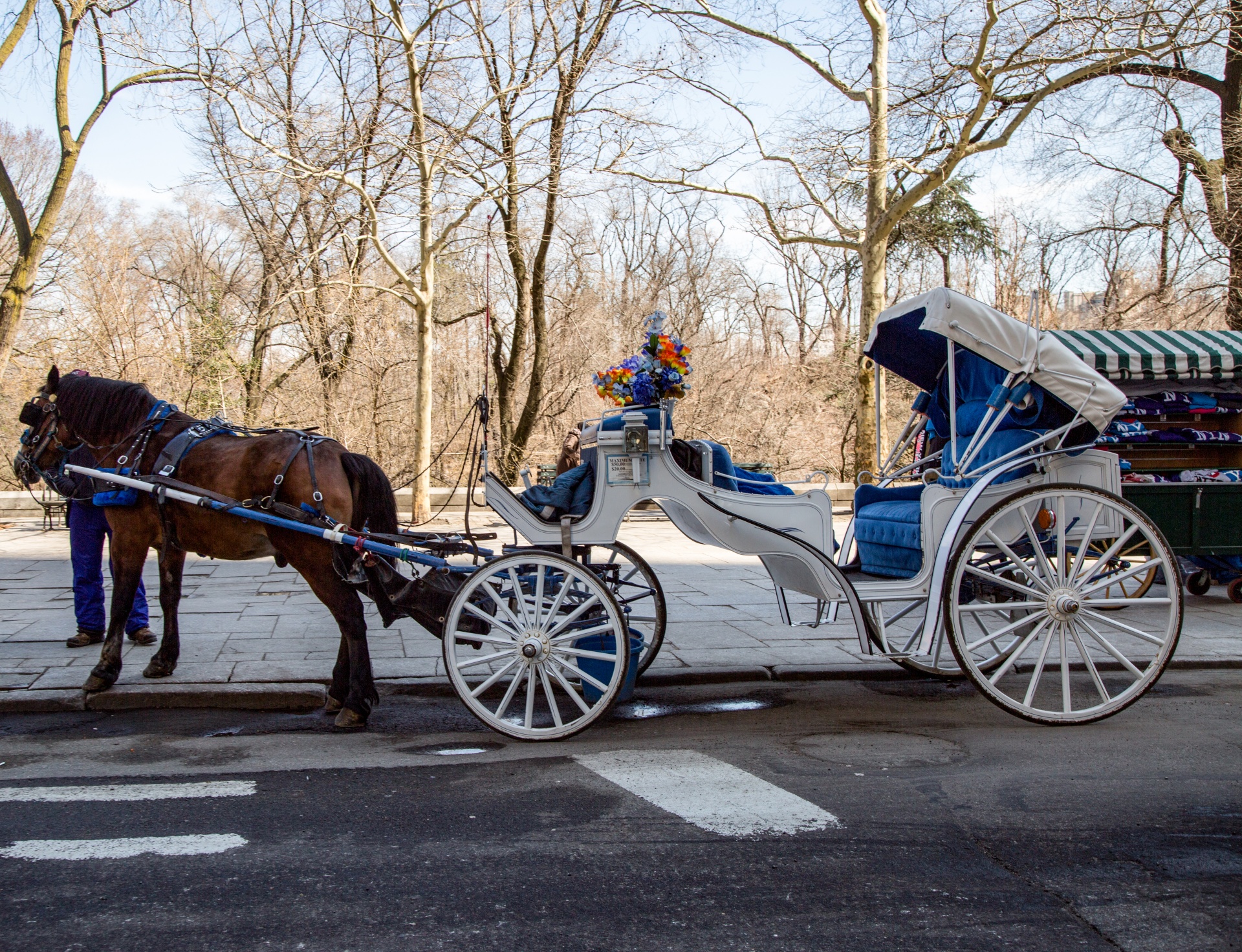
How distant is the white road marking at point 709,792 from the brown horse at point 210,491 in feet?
5.28

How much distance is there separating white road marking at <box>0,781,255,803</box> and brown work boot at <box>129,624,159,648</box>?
118 inches

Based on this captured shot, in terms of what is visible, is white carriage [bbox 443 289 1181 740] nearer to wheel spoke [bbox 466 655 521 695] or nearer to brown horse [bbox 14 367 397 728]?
wheel spoke [bbox 466 655 521 695]

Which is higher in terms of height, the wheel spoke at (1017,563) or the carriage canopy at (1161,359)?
the carriage canopy at (1161,359)

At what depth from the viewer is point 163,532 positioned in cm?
571

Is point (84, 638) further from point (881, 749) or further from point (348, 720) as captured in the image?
point (881, 749)

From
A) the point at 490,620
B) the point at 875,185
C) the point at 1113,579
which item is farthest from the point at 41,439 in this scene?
the point at 875,185

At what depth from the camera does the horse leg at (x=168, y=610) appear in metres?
6.01

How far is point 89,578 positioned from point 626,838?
5164 mm

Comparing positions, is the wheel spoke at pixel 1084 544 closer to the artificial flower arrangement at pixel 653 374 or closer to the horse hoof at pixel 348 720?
the artificial flower arrangement at pixel 653 374

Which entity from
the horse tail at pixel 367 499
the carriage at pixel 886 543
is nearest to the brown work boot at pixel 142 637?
the carriage at pixel 886 543

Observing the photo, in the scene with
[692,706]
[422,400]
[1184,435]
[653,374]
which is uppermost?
[422,400]

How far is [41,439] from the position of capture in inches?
241

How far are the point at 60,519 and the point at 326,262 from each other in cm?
768

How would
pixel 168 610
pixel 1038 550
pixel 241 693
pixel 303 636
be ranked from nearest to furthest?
pixel 1038 550 < pixel 241 693 < pixel 168 610 < pixel 303 636
